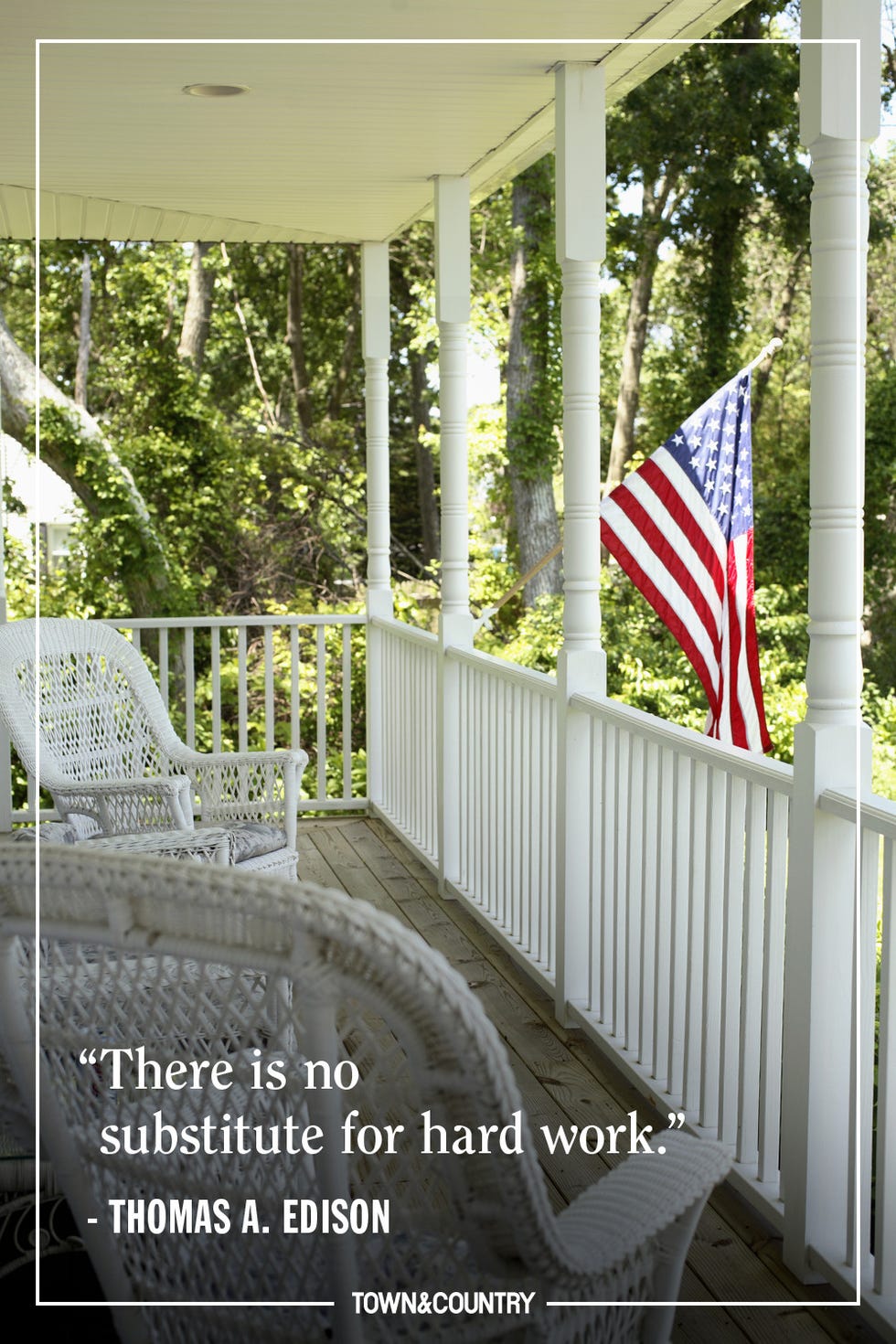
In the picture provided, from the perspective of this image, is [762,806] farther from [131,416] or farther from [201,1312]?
[131,416]

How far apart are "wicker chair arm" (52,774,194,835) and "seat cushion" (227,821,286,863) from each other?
0.15 m

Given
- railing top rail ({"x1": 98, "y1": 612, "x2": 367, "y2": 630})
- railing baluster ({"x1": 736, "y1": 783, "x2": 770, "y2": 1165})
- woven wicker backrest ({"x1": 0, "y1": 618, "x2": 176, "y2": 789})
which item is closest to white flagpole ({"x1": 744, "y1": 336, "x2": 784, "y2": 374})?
railing baluster ({"x1": 736, "y1": 783, "x2": 770, "y2": 1165})

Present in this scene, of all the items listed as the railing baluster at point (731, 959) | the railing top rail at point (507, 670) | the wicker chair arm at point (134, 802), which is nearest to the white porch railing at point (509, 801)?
the railing top rail at point (507, 670)

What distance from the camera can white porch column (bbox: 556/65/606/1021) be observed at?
4.02 m

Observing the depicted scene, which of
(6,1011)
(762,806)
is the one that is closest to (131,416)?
(762,806)

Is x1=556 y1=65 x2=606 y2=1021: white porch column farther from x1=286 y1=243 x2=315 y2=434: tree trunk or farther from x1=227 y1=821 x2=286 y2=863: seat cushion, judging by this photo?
x1=286 y1=243 x2=315 y2=434: tree trunk

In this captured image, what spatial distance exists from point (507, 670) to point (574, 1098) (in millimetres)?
1575

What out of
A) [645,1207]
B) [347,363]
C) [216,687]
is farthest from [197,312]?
[645,1207]

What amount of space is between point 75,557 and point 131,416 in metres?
2.09

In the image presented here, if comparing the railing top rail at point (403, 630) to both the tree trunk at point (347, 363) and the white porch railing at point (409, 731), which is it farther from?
the tree trunk at point (347, 363)

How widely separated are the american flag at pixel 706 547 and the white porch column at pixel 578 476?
Answer: 0.13 metres

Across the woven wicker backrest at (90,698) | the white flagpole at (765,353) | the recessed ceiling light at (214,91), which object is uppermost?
Result: the recessed ceiling light at (214,91)

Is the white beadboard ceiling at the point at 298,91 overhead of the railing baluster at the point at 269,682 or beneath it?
overhead

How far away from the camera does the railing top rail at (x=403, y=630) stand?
602cm
